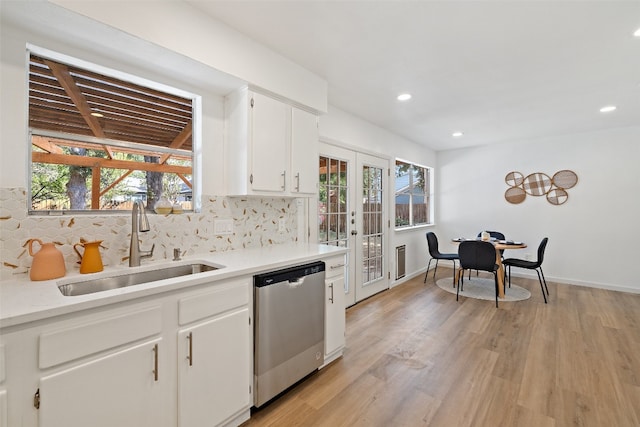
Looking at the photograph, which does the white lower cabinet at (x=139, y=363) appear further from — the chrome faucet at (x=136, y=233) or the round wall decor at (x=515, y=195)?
the round wall decor at (x=515, y=195)

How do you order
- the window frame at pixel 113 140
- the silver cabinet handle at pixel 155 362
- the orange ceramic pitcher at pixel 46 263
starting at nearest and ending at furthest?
the silver cabinet handle at pixel 155 362, the orange ceramic pitcher at pixel 46 263, the window frame at pixel 113 140

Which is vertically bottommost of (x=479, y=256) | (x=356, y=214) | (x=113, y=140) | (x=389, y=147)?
(x=479, y=256)

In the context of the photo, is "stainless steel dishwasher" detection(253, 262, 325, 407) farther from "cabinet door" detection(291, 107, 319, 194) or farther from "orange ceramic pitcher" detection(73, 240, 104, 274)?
"orange ceramic pitcher" detection(73, 240, 104, 274)

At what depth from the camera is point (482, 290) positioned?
169 inches

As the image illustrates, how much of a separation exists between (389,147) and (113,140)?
360 centimetres

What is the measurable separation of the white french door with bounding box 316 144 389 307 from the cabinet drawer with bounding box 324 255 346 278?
709mm

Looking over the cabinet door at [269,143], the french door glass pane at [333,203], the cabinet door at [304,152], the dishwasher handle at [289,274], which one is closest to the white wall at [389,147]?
the french door glass pane at [333,203]

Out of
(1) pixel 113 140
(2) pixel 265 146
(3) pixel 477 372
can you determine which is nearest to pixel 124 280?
(1) pixel 113 140

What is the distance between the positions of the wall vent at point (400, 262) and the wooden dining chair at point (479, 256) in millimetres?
999

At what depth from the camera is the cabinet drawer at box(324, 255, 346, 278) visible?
223 centimetres

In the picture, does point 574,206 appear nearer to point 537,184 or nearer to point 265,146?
point 537,184

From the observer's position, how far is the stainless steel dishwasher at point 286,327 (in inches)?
68.0

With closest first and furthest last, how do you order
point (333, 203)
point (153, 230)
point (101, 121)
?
point (101, 121)
point (153, 230)
point (333, 203)

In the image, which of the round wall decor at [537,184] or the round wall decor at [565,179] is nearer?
the round wall decor at [565,179]
